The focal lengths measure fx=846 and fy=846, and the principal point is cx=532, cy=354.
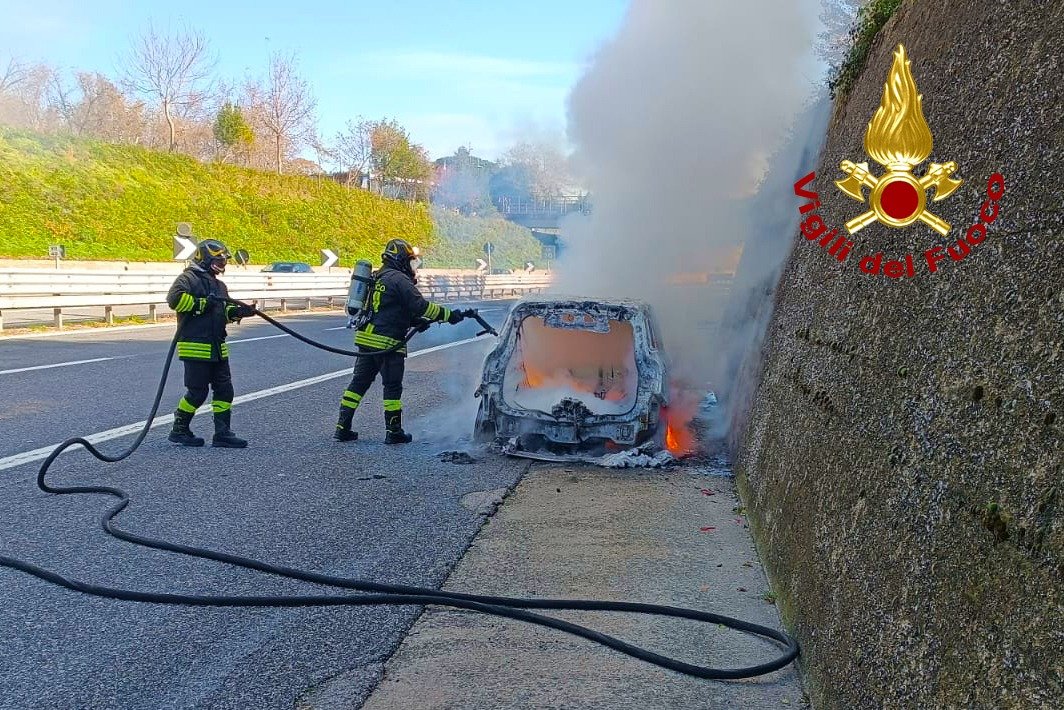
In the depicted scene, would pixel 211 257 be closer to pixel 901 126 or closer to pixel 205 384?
pixel 205 384

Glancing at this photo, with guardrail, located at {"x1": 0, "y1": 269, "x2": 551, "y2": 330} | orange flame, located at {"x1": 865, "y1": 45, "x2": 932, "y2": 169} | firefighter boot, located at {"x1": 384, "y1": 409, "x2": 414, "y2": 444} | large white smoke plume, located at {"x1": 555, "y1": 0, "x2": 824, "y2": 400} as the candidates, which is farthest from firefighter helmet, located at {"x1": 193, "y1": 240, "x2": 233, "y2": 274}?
guardrail, located at {"x1": 0, "y1": 269, "x2": 551, "y2": 330}

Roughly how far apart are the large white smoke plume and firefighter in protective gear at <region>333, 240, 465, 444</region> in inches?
196

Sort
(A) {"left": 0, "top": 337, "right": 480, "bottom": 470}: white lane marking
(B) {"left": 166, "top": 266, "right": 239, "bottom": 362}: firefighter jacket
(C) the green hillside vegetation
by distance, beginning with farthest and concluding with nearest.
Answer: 1. (C) the green hillside vegetation
2. (B) {"left": 166, "top": 266, "right": 239, "bottom": 362}: firefighter jacket
3. (A) {"left": 0, "top": 337, "right": 480, "bottom": 470}: white lane marking

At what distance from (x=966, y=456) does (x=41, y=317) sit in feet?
67.3

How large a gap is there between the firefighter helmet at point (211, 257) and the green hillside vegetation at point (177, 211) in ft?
82.1

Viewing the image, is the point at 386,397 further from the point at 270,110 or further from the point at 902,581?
the point at 270,110

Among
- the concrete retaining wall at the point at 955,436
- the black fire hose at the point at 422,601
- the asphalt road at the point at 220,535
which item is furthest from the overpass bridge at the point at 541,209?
the concrete retaining wall at the point at 955,436

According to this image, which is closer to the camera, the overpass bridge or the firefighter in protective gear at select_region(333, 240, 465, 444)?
the firefighter in protective gear at select_region(333, 240, 465, 444)

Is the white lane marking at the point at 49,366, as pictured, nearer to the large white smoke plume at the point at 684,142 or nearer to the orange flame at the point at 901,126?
the large white smoke plume at the point at 684,142

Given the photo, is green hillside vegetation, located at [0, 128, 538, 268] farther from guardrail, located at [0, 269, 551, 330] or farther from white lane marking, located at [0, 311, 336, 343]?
white lane marking, located at [0, 311, 336, 343]

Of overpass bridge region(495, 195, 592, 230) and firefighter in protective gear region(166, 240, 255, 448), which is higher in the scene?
overpass bridge region(495, 195, 592, 230)

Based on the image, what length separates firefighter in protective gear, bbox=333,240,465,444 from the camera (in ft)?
26.1

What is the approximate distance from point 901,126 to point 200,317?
20.1 feet

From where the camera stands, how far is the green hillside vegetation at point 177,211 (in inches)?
1275
